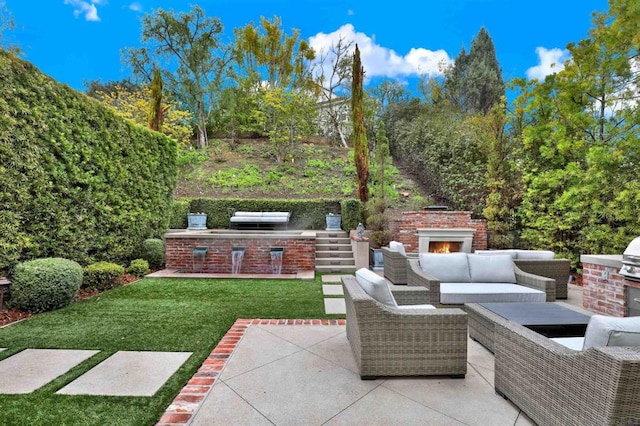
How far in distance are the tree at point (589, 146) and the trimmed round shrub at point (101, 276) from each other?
8.71m

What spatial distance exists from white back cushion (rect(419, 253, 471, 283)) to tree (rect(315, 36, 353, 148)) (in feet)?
47.0

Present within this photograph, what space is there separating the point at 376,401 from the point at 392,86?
1765 centimetres

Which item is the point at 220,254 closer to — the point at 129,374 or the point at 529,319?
the point at 129,374

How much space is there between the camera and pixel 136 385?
7.52ft

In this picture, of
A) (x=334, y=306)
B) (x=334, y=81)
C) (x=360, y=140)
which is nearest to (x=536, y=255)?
(x=334, y=306)

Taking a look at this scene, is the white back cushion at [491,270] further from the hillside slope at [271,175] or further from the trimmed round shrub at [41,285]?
the hillside slope at [271,175]

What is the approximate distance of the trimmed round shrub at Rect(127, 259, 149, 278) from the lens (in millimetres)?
6492

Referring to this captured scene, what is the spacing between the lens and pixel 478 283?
14.8ft

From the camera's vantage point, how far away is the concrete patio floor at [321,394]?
1.92 m

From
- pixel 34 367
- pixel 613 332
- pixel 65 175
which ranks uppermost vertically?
pixel 65 175

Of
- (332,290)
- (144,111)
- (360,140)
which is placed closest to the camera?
(332,290)

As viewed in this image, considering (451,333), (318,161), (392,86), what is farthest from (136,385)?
(392,86)

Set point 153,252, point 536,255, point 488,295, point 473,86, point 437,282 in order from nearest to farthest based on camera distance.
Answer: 1. point 437,282
2. point 488,295
3. point 536,255
4. point 153,252
5. point 473,86

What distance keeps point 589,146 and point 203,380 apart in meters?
7.90
